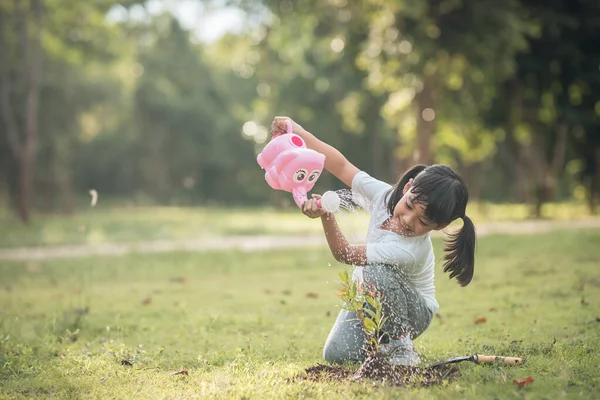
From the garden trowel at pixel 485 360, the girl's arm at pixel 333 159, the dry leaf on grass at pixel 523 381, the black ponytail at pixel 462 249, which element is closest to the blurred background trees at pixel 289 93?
the girl's arm at pixel 333 159

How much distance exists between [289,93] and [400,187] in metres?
39.1

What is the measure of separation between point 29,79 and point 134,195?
24.3 m

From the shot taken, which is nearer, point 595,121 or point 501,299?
point 501,299

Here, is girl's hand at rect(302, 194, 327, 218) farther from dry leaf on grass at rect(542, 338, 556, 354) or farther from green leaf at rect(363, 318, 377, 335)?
dry leaf on grass at rect(542, 338, 556, 354)

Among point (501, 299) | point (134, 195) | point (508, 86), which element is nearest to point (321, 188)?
point (134, 195)

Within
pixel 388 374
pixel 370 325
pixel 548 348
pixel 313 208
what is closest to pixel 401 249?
pixel 370 325

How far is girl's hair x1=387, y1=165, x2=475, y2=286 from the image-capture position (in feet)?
14.4

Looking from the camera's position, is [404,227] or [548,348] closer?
[404,227]

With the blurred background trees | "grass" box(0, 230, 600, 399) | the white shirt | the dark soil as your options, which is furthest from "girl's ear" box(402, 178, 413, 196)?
the blurred background trees

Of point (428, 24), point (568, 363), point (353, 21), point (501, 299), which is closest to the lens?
point (568, 363)

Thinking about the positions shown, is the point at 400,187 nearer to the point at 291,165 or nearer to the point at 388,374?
the point at 291,165

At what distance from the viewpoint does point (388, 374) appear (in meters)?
4.43

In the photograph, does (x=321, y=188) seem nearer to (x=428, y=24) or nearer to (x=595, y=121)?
(x=595, y=121)

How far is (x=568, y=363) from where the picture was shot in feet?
15.4
